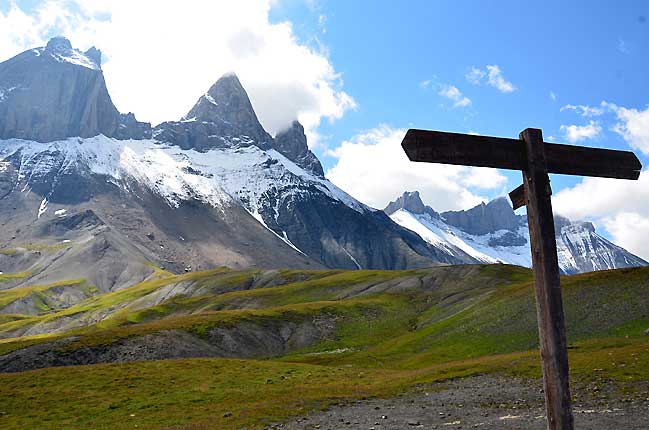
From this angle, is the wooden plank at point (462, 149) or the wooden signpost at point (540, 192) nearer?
the wooden signpost at point (540, 192)

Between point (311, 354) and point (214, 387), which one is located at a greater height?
point (214, 387)

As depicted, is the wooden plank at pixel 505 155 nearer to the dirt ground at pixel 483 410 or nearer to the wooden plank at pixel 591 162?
the wooden plank at pixel 591 162

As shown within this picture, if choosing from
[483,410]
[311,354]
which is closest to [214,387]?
[483,410]

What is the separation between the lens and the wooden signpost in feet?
35.8

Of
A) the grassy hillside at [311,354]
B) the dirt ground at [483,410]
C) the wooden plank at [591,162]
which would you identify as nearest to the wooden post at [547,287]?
the wooden plank at [591,162]

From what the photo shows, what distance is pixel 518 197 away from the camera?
12.3 metres

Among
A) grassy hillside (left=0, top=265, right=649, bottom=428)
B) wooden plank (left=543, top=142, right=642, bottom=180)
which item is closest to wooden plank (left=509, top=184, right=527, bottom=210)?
wooden plank (left=543, top=142, right=642, bottom=180)

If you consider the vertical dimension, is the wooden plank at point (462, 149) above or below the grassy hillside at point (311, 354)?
above

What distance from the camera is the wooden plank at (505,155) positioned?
11.3 meters

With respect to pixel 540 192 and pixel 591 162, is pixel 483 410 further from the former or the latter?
pixel 540 192

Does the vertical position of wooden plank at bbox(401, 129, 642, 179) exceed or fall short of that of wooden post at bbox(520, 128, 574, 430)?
it exceeds it

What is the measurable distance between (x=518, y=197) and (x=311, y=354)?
80269 millimetres

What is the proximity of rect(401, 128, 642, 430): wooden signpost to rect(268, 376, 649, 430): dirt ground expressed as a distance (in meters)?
15.7

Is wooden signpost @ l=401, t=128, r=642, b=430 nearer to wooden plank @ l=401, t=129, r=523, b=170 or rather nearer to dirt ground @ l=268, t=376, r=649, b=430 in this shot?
wooden plank @ l=401, t=129, r=523, b=170
